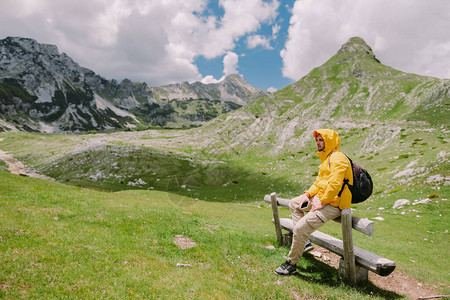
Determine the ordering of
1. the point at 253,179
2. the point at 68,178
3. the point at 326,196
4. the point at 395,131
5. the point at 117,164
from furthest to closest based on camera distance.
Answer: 1. the point at 117,164
2. the point at 68,178
3. the point at 253,179
4. the point at 395,131
5. the point at 326,196

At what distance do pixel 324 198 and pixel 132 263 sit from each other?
346 inches

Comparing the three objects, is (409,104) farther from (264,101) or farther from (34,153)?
(34,153)

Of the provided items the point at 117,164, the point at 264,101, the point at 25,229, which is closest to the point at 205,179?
the point at 117,164

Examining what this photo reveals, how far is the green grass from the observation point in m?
7.36

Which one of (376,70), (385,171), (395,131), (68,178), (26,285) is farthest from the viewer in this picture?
(376,70)

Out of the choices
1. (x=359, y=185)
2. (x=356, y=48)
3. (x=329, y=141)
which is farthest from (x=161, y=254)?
(x=356, y=48)

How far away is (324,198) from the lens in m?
9.38

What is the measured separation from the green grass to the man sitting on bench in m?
1.39

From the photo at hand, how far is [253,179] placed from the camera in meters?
83.4

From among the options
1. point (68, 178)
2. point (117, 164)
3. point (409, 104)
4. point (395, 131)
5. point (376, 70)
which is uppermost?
point (376, 70)

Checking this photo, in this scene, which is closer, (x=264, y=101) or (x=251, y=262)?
(x=251, y=262)

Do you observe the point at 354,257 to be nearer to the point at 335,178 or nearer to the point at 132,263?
the point at 335,178

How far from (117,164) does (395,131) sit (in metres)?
111

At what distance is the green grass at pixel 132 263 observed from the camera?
7363mm
